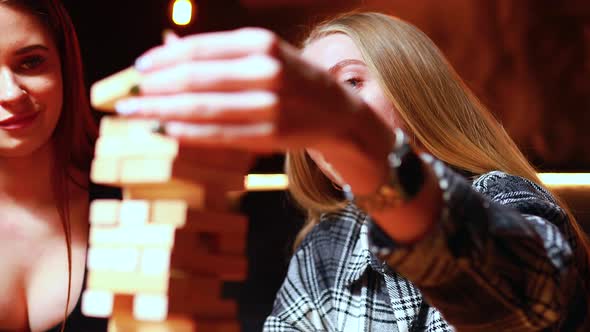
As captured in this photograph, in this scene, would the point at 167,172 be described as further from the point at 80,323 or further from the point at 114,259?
the point at 80,323

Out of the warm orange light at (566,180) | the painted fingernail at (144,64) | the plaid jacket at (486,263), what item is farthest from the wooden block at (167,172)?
the warm orange light at (566,180)

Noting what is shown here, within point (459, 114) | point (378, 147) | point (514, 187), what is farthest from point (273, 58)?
point (459, 114)

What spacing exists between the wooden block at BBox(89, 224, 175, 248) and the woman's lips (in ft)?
2.09

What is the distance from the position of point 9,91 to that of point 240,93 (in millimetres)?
850

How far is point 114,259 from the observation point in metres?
0.77

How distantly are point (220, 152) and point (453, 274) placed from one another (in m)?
0.33

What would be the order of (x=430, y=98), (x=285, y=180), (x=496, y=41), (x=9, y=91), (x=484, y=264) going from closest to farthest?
1. (x=484, y=264)
2. (x=9, y=91)
3. (x=430, y=98)
4. (x=285, y=180)
5. (x=496, y=41)

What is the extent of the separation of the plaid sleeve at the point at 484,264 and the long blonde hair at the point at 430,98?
60cm

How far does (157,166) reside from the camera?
2.40ft

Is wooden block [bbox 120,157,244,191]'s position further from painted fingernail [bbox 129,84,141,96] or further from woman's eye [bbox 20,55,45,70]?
woman's eye [bbox 20,55,45,70]

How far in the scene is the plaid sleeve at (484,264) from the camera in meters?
0.80

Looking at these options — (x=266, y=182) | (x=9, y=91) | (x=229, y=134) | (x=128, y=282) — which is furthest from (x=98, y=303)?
(x=266, y=182)

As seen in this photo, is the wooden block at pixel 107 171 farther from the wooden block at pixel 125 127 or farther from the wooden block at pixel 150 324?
the wooden block at pixel 150 324

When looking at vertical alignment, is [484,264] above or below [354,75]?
below
